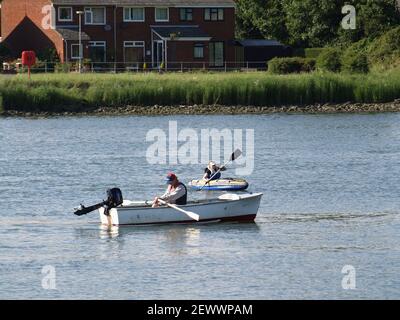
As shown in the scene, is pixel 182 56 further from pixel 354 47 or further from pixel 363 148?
pixel 363 148

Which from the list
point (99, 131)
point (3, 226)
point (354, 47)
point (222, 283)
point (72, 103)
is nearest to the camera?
point (222, 283)

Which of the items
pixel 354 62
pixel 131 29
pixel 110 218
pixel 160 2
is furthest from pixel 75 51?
pixel 110 218

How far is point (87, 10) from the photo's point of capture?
313 feet

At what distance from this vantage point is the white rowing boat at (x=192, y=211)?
38000 millimetres

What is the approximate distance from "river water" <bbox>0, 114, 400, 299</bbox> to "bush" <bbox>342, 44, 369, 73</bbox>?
19.4m

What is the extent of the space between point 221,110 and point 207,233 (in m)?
39.8

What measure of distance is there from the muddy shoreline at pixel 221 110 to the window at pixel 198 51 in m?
18.8

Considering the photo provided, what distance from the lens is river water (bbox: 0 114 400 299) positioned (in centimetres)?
3164

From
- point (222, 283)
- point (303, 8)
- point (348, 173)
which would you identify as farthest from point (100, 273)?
point (303, 8)

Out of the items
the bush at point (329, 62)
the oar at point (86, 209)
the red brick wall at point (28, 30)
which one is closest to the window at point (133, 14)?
the red brick wall at point (28, 30)

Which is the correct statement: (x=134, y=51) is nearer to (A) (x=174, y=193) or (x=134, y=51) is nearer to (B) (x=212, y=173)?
(B) (x=212, y=173)

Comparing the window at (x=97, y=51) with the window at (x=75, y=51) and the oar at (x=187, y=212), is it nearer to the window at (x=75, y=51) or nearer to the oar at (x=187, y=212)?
the window at (x=75, y=51)

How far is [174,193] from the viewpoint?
3788 cm

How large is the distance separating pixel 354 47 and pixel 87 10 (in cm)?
2015
